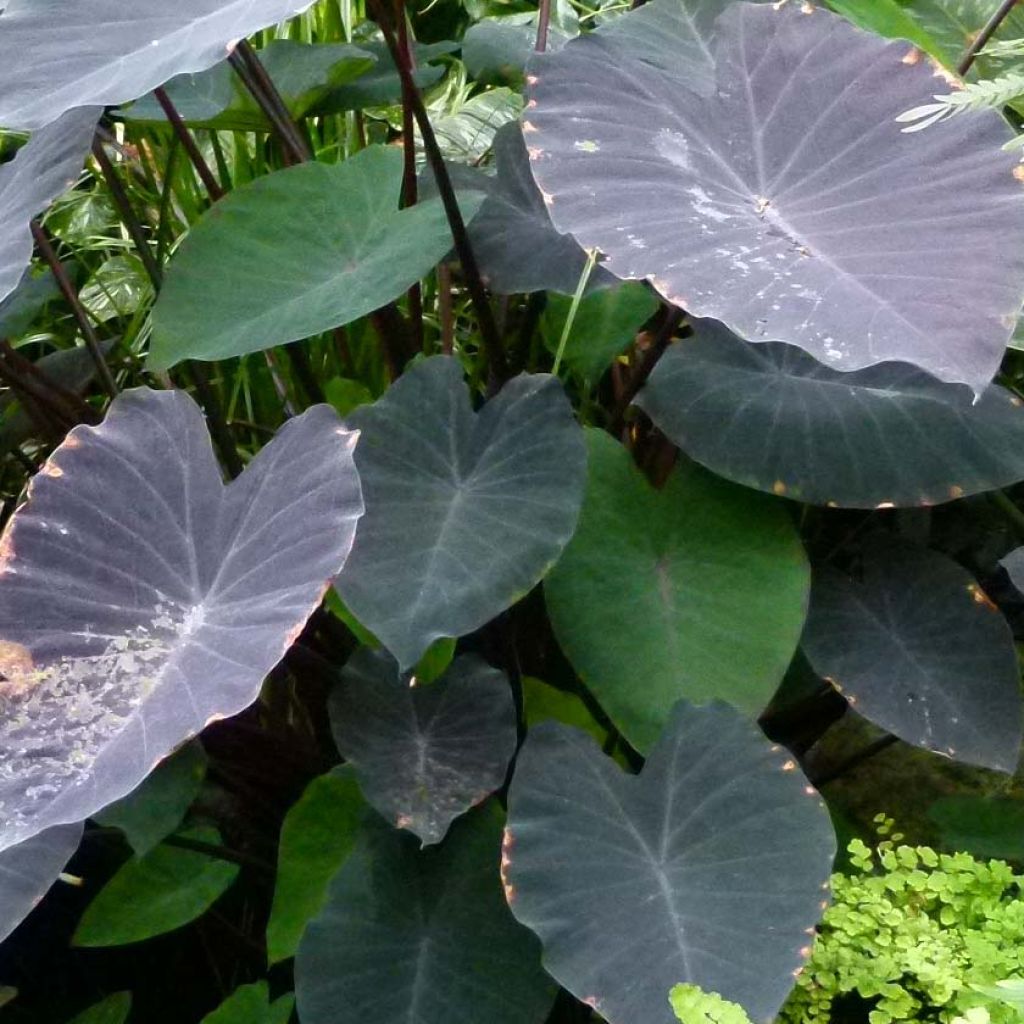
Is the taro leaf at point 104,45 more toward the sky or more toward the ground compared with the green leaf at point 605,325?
more toward the sky

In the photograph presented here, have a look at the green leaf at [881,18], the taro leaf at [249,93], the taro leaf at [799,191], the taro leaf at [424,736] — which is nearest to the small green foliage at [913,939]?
the taro leaf at [424,736]

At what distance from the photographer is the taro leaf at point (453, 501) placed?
99cm

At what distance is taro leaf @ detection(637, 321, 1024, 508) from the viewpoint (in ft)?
3.73

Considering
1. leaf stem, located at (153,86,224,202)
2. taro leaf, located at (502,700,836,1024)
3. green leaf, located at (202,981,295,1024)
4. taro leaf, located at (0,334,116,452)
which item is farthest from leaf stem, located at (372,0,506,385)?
green leaf, located at (202,981,295,1024)

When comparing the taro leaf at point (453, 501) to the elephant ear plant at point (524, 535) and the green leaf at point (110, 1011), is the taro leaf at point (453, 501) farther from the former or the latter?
the green leaf at point (110, 1011)

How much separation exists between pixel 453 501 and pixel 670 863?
399 mm

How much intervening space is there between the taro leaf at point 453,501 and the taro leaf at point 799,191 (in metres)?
0.24

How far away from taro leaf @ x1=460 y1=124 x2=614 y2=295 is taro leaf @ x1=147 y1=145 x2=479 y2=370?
0.10m

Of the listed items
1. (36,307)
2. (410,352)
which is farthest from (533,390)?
(36,307)

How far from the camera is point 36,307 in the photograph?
4.64 ft

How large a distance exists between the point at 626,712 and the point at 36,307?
91 centimetres

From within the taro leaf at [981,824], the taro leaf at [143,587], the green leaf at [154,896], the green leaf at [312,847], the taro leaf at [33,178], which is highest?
the taro leaf at [33,178]

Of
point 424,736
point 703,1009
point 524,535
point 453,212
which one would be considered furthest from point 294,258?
point 703,1009

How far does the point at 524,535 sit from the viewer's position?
1.05 meters
